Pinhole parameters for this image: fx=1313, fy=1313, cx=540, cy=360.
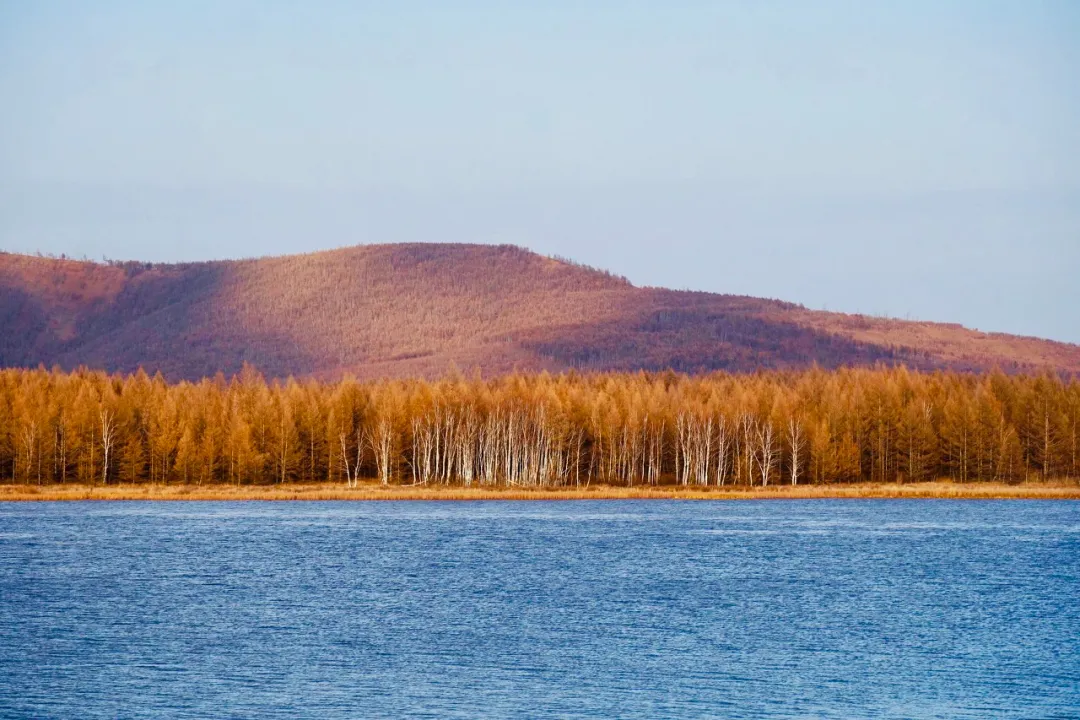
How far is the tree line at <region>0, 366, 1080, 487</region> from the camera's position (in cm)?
10106

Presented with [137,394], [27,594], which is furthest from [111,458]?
[27,594]

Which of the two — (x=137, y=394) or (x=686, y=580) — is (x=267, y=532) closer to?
(x=686, y=580)

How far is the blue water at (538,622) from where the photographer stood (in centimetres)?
2941

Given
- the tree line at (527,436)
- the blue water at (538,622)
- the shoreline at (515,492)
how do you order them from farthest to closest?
Result: the tree line at (527,436), the shoreline at (515,492), the blue water at (538,622)

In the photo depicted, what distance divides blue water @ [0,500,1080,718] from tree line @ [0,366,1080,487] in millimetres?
28346

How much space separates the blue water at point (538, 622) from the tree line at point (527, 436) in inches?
1116

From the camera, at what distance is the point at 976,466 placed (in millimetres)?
106688

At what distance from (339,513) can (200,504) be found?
15.0 meters

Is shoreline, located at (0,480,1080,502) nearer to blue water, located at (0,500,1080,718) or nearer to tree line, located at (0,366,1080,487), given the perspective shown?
tree line, located at (0,366,1080,487)

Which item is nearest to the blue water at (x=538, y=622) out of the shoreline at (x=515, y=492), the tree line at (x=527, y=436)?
the shoreline at (x=515, y=492)

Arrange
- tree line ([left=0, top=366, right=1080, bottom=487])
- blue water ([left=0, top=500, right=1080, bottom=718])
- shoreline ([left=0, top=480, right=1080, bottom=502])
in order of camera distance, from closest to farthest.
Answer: blue water ([left=0, top=500, right=1080, bottom=718])
shoreline ([left=0, top=480, right=1080, bottom=502])
tree line ([left=0, top=366, right=1080, bottom=487])

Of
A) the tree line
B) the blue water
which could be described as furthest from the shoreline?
the blue water

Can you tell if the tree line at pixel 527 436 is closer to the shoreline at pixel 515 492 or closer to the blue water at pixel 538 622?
the shoreline at pixel 515 492

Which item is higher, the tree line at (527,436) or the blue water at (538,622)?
the tree line at (527,436)
